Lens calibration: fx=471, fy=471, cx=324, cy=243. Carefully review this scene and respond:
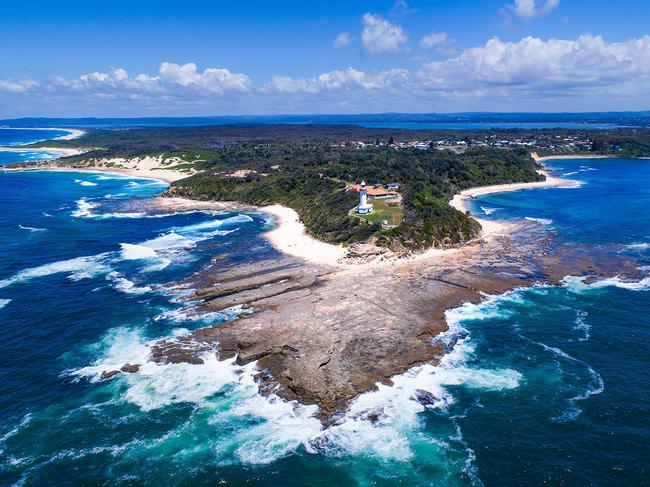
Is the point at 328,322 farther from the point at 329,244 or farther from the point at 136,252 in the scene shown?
the point at 136,252

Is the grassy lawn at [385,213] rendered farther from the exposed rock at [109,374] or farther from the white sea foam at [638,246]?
the exposed rock at [109,374]

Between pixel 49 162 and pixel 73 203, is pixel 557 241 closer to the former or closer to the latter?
pixel 73 203

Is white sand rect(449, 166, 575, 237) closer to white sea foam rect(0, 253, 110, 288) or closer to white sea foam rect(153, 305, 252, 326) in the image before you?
white sea foam rect(153, 305, 252, 326)

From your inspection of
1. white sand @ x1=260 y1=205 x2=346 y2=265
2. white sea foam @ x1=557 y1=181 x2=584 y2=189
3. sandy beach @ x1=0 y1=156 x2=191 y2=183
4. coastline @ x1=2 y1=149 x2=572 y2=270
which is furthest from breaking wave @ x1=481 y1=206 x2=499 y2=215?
sandy beach @ x1=0 y1=156 x2=191 y2=183

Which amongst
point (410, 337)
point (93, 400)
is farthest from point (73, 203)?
point (410, 337)

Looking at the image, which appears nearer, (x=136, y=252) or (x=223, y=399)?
(x=223, y=399)

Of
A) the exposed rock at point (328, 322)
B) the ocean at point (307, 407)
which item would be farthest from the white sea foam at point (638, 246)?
the exposed rock at point (328, 322)

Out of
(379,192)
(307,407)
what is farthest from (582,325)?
(379,192)
